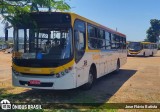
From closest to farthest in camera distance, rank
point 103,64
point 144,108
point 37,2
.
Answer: point 144,108 → point 37,2 → point 103,64

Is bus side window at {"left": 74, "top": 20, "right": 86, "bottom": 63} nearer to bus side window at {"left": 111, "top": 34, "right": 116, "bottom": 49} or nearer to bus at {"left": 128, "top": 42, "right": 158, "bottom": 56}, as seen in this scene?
bus side window at {"left": 111, "top": 34, "right": 116, "bottom": 49}

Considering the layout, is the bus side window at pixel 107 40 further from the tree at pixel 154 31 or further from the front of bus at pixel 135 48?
the tree at pixel 154 31

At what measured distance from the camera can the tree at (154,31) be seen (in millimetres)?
98238

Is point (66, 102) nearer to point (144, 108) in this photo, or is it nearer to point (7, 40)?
point (144, 108)

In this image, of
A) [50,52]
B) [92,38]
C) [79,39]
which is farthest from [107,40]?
[50,52]

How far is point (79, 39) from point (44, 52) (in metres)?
1.53

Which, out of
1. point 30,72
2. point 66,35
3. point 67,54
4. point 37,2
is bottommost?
point 30,72

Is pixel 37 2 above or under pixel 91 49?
above

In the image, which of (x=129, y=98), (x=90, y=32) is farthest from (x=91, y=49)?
(x=129, y=98)

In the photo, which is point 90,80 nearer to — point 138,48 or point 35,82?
point 35,82

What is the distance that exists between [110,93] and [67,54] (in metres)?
2.81

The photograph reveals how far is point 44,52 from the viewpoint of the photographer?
34.5 ft

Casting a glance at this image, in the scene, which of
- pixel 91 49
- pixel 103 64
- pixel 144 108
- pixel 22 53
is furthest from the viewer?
pixel 103 64

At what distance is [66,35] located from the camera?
10453mm
